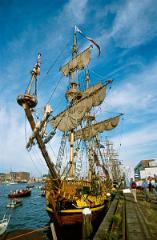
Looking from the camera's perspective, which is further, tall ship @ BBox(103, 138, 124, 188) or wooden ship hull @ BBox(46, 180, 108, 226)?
tall ship @ BBox(103, 138, 124, 188)

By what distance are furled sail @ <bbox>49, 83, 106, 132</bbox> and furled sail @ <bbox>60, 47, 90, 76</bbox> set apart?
5.87m

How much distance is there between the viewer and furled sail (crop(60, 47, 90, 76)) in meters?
34.5

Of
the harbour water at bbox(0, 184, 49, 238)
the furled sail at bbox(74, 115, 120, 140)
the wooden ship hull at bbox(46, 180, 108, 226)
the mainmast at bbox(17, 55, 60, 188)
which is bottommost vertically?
the harbour water at bbox(0, 184, 49, 238)

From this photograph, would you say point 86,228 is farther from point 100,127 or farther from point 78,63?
point 100,127

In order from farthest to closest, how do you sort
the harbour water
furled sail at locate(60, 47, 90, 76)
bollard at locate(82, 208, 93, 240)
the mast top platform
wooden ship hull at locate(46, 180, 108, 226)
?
furled sail at locate(60, 47, 90, 76) < the harbour water < wooden ship hull at locate(46, 180, 108, 226) < the mast top platform < bollard at locate(82, 208, 93, 240)

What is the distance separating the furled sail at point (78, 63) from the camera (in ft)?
113

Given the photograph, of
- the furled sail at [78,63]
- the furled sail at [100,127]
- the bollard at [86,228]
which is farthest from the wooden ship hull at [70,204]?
the furled sail at [78,63]

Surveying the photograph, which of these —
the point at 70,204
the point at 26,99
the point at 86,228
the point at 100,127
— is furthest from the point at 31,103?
the point at 100,127

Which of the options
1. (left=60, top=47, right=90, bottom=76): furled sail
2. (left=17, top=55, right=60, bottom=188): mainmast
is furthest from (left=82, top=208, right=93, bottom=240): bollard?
(left=60, top=47, right=90, bottom=76): furled sail

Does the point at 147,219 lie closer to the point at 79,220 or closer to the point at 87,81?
the point at 79,220

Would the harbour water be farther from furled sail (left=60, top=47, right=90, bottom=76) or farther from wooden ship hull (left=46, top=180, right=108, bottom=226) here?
furled sail (left=60, top=47, right=90, bottom=76)

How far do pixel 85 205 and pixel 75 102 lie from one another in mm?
16582

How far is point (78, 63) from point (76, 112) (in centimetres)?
994

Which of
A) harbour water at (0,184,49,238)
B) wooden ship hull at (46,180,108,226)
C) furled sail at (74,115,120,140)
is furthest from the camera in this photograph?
furled sail at (74,115,120,140)
